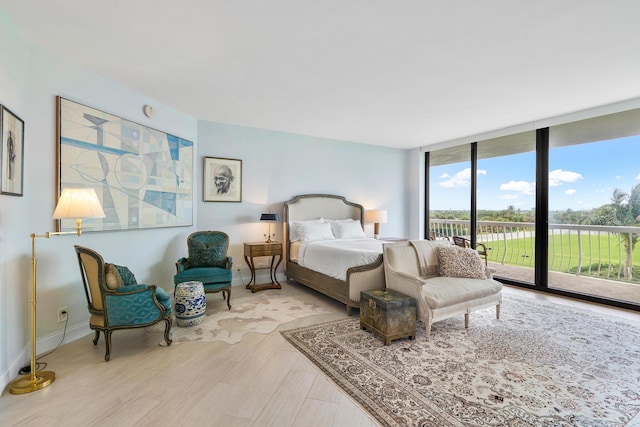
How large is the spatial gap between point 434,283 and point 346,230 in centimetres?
233

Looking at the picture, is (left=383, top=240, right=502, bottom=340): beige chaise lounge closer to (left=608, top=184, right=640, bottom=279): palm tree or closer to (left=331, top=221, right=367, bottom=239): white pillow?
(left=331, top=221, right=367, bottom=239): white pillow

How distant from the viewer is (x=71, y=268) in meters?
2.74

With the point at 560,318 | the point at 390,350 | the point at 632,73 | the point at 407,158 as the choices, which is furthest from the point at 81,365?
the point at 407,158

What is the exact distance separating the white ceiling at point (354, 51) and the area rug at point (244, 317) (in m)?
2.69

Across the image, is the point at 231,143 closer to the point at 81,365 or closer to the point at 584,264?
the point at 81,365

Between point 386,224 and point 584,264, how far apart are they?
3415 millimetres

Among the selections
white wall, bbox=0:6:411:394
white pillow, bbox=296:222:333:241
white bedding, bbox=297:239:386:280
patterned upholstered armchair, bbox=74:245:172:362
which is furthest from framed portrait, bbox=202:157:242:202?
patterned upholstered armchair, bbox=74:245:172:362

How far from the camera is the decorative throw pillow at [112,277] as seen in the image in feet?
7.83

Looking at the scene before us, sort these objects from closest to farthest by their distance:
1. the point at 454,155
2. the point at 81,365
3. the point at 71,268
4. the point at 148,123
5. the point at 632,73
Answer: the point at 81,365 → the point at 71,268 → the point at 632,73 → the point at 148,123 → the point at 454,155

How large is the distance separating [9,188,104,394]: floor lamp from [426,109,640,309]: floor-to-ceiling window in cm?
582

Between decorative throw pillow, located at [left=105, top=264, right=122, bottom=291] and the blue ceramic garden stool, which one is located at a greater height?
decorative throw pillow, located at [left=105, top=264, right=122, bottom=291]

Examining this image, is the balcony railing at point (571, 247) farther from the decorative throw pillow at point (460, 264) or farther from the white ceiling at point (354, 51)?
the decorative throw pillow at point (460, 264)

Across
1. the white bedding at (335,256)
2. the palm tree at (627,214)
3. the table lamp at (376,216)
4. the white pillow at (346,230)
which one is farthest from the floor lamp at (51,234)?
the palm tree at (627,214)

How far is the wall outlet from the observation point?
263 cm
